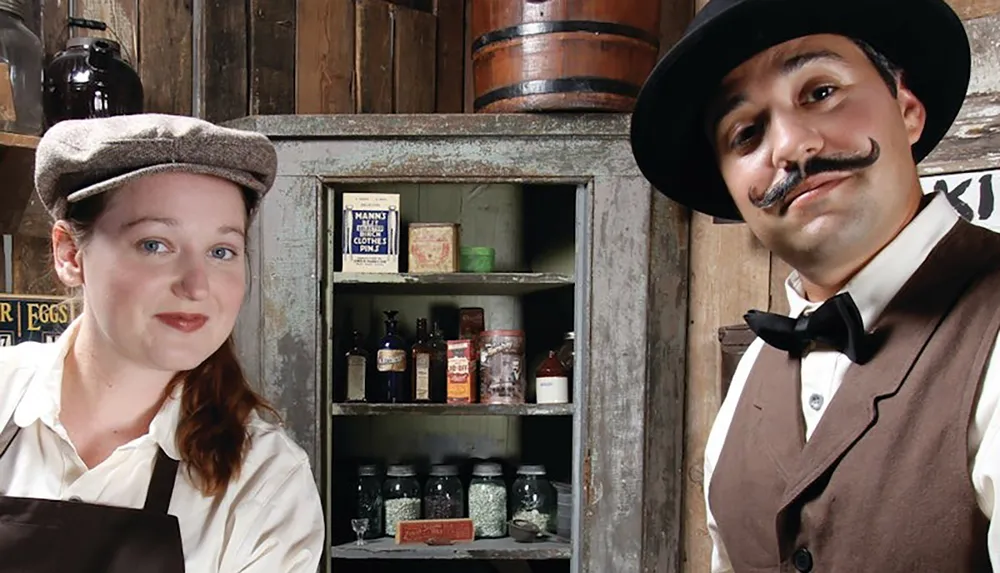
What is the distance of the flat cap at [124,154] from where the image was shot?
3.97 ft

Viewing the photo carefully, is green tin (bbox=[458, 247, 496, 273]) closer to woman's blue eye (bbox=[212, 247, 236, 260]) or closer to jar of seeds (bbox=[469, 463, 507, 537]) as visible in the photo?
jar of seeds (bbox=[469, 463, 507, 537])

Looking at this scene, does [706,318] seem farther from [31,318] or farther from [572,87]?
[31,318]

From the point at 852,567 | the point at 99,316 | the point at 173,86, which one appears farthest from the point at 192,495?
the point at 173,86

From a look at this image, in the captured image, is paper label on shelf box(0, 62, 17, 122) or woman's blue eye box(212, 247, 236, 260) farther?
paper label on shelf box(0, 62, 17, 122)

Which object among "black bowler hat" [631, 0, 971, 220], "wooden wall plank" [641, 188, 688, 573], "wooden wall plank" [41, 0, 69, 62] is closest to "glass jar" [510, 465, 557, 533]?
"wooden wall plank" [641, 188, 688, 573]

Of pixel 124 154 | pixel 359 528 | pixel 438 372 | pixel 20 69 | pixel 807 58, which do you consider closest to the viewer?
pixel 807 58

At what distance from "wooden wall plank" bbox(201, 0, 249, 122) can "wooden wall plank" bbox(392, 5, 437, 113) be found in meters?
0.48

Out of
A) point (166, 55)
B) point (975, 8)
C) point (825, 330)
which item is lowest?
point (825, 330)

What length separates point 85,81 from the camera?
6.95 feet

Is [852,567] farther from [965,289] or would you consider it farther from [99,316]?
[99,316]

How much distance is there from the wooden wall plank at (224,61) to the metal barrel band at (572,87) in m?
0.87

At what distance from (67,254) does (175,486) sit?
41 cm

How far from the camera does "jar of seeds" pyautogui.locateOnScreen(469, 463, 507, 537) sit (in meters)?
2.42

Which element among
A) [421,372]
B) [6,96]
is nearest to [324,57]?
[6,96]
